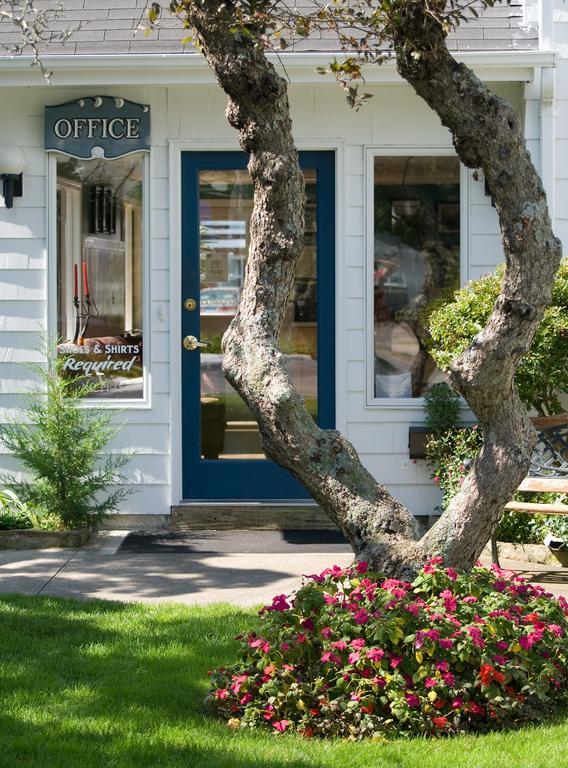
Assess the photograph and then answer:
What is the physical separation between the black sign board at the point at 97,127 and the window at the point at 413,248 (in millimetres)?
1776

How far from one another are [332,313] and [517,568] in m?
2.44

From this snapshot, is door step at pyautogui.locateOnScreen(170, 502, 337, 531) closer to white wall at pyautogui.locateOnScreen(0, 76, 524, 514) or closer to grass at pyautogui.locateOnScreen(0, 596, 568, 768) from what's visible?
white wall at pyautogui.locateOnScreen(0, 76, 524, 514)

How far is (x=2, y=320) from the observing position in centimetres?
889

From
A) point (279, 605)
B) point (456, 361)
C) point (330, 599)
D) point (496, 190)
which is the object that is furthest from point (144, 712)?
point (496, 190)

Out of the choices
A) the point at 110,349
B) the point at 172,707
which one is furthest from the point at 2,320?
the point at 172,707

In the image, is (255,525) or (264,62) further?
(255,525)

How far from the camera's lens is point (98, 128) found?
8828 mm

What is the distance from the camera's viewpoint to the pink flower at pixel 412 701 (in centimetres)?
447

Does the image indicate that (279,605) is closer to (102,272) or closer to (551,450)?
(551,450)

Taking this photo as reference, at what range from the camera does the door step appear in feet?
28.9

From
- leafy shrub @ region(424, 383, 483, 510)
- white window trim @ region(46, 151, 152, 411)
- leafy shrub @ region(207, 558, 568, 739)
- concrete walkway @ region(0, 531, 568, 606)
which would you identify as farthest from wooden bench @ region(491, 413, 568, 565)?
white window trim @ region(46, 151, 152, 411)

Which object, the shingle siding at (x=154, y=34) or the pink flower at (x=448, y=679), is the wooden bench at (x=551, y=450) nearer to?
the shingle siding at (x=154, y=34)

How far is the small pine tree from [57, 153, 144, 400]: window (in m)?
0.36

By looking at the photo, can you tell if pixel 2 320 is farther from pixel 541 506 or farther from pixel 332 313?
pixel 541 506
